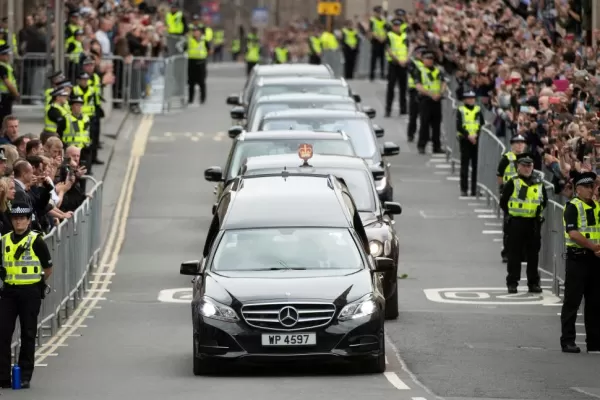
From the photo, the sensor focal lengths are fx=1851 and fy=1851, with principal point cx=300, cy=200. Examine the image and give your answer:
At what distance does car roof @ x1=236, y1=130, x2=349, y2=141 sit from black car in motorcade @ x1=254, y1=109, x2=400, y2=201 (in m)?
1.37

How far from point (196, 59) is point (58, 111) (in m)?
19.2

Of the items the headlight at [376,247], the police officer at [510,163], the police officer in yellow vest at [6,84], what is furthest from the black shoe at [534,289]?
the police officer in yellow vest at [6,84]

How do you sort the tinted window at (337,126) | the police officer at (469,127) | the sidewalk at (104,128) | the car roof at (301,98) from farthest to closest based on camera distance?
the sidewalk at (104,128)
the police officer at (469,127)
the car roof at (301,98)
the tinted window at (337,126)

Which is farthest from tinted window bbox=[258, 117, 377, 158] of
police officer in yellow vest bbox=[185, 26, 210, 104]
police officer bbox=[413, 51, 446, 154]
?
police officer in yellow vest bbox=[185, 26, 210, 104]

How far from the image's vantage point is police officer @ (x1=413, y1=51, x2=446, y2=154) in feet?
121

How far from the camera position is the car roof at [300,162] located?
A: 21375 mm

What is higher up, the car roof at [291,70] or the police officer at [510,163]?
the car roof at [291,70]

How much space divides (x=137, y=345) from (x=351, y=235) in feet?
10.2

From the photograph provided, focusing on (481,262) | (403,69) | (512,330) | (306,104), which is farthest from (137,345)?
(403,69)

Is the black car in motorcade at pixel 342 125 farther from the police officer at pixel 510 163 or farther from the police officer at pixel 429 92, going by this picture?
the police officer at pixel 429 92

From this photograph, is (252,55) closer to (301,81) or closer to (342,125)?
(301,81)

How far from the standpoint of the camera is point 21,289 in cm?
1683

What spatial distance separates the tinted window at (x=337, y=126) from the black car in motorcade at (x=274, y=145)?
1.56 meters

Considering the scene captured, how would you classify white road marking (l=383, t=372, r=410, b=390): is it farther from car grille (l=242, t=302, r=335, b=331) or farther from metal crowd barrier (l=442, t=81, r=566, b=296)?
metal crowd barrier (l=442, t=81, r=566, b=296)
